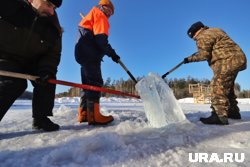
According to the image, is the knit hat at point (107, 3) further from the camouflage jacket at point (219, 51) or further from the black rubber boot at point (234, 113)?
the black rubber boot at point (234, 113)

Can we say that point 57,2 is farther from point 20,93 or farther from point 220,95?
point 220,95

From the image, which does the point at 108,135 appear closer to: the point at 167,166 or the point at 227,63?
the point at 167,166

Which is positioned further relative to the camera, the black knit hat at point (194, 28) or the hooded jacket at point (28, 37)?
the black knit hat at point (194, 28)

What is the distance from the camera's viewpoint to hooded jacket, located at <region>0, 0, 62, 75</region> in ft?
7.83

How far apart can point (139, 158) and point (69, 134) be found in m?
0.96

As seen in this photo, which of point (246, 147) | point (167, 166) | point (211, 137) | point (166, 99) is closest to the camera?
point (167, 166)

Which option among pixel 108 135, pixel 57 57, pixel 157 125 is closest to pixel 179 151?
pixel 108 135

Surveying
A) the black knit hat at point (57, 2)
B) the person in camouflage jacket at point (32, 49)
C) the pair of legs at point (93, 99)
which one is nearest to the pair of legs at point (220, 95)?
the pair of legs at point (93, 99)

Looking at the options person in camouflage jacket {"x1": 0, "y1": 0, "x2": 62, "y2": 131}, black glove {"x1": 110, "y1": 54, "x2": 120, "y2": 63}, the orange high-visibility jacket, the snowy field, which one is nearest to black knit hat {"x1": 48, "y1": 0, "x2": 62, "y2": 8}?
person in camouflage jacket {"x1": 0, "y1": 0, "x2": 62, "y2": 131}

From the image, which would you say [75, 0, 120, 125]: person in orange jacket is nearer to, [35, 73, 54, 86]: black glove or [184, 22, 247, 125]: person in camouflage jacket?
[35, 73, 54, 86]: black glove

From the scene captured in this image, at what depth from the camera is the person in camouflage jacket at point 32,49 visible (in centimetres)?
238

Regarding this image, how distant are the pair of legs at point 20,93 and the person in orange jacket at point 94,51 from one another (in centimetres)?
52

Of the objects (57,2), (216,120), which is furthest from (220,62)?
(57,2)

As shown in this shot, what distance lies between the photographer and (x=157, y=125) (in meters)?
2.78
